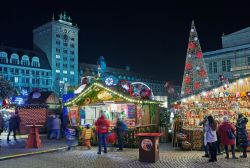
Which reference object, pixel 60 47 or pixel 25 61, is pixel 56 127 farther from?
pixel 60 47

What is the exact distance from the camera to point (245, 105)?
15289mm

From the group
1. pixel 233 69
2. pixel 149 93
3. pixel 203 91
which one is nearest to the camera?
pixel 149 93

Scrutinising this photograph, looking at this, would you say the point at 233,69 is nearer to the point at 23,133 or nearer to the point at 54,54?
the point at 23,133

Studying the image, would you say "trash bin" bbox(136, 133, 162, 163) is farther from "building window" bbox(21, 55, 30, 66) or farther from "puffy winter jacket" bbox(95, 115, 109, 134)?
"building window" bbox(21, 55, 30, 66)

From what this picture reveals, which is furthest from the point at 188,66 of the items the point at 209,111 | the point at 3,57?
the point at 3,57

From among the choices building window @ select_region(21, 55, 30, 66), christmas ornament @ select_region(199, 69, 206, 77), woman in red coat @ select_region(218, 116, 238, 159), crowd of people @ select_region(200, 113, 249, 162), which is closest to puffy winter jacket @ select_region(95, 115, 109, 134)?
crowd of people @ select_region(200, 113, 249, 162)

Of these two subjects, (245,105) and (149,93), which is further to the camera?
(149,93)

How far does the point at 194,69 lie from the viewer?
72.1 feet

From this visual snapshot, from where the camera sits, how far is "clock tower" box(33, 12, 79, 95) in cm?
8569

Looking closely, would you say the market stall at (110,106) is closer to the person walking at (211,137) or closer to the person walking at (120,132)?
the person walking at (120,132)

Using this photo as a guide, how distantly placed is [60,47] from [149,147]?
79791 mm

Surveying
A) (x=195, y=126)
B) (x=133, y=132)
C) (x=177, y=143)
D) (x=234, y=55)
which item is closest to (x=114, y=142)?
(x=133, y=132)

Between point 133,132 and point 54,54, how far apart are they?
73.8m

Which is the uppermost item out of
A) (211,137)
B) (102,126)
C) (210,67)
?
(210,67)
